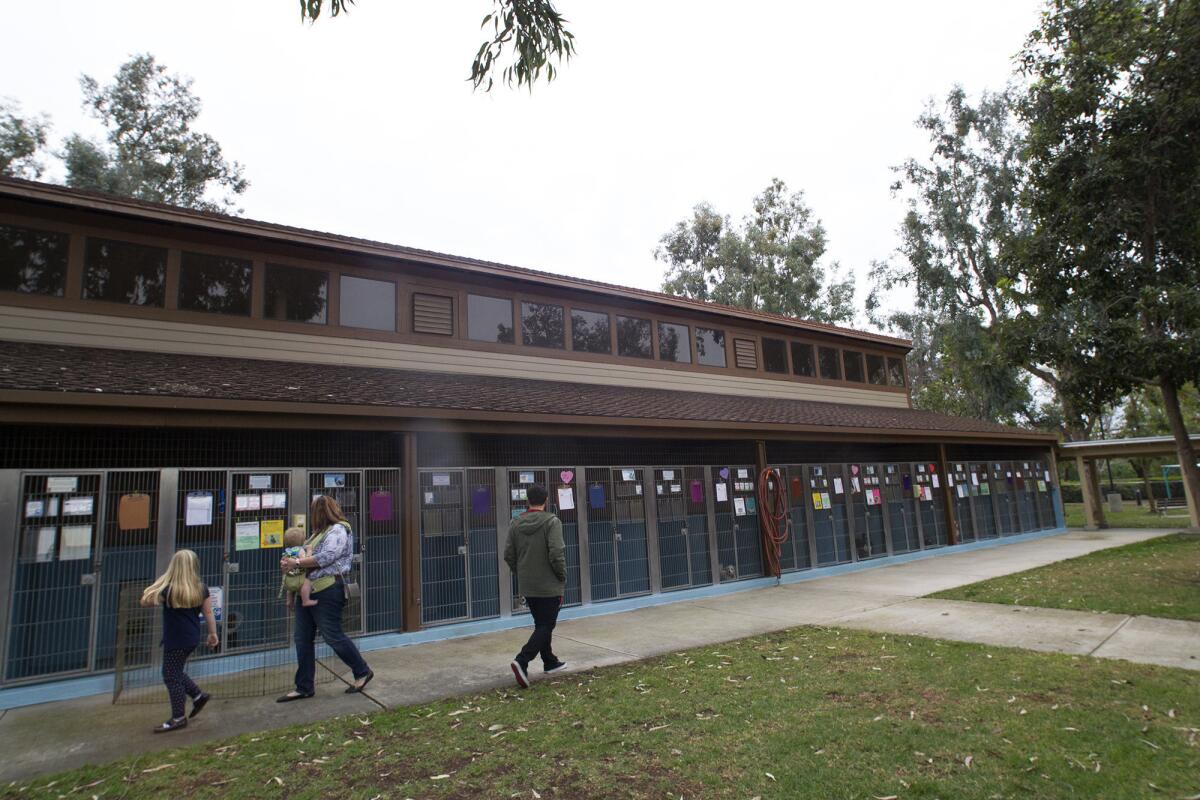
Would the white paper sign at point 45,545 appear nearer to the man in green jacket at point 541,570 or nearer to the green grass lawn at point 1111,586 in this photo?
the man in green jacket at point 541,570

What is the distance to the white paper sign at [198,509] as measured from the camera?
6625 millimetres

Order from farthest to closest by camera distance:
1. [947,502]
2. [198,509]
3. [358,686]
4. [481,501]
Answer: [947,502], [481,501], [198,509], [358,686]

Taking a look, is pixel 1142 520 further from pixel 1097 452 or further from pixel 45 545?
pixel 45 545

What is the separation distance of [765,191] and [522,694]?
31167mm

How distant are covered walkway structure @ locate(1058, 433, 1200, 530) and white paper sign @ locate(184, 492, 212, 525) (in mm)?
21355

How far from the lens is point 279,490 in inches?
282

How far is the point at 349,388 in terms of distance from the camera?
26.7ft

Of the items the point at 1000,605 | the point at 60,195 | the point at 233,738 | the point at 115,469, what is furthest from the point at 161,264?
the point at 1000,605

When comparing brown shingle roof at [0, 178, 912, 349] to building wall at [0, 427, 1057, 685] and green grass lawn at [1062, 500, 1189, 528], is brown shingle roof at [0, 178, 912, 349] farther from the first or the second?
green grass lawn at [1062, 500, 1189, 528]

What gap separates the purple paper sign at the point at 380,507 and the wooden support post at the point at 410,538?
0.53 feet

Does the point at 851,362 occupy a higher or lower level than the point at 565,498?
higher

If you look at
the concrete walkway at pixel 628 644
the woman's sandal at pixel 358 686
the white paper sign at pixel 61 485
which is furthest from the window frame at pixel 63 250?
the woman's sandal at pixel 358 686

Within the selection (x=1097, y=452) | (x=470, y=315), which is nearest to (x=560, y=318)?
(x=470, y=315)

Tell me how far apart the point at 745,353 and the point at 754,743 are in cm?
1159
